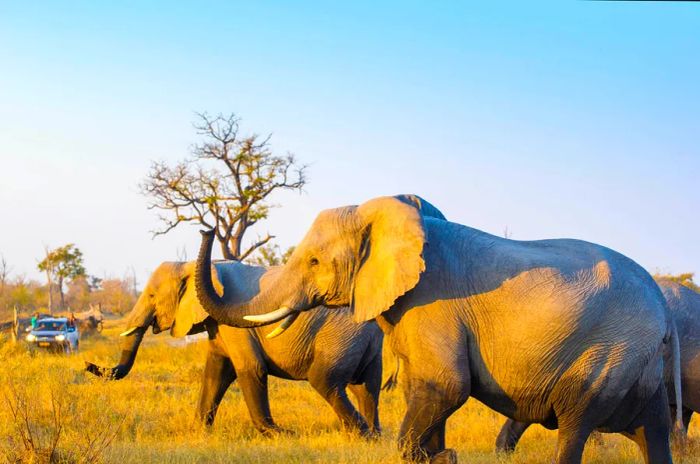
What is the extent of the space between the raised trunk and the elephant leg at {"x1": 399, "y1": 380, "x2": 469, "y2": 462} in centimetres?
130

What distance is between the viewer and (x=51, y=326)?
25.6m

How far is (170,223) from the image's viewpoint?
113ft

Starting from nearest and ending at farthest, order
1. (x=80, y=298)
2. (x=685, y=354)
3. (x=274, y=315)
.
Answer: (x=274, y=315), (x=685, y=354), (x=80, y=298)

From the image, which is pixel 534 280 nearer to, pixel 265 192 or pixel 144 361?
pixel 144 361

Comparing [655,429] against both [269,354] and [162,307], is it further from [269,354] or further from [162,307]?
[162,307]

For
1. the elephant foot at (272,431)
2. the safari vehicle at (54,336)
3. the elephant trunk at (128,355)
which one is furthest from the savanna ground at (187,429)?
the safari vehicle at (54,336)

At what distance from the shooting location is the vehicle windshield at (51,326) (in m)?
25.4

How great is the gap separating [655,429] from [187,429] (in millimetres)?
Result: 5665

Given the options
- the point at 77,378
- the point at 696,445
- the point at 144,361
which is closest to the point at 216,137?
the point at 144,361

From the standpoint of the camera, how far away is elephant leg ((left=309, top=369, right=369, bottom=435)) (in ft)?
32.5

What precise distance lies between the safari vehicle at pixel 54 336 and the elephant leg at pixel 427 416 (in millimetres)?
18705

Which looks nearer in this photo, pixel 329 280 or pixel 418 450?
pixel 418 450

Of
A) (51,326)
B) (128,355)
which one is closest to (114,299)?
(51,326)

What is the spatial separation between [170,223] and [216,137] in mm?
3690
